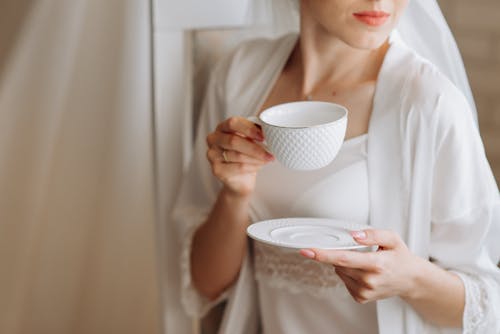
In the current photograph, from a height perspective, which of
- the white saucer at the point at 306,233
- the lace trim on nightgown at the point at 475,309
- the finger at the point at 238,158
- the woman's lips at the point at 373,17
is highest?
the woman's lips at the point at 373,17

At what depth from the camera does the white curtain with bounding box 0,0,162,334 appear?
1.48 metres

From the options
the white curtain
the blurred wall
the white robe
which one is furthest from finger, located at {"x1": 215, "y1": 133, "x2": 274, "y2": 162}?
the blurred wall

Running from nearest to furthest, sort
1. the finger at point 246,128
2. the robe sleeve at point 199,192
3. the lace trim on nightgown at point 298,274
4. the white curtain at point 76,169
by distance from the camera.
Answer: the finger at point 246,128, the lace trim on nightgown at point 298,274, the robe sleeve at point 199,192, the white curtain at point 76,169

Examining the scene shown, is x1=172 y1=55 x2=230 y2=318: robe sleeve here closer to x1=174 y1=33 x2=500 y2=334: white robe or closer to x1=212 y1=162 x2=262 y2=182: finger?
x1=212 y1=162 x2=262 y2=182: finger

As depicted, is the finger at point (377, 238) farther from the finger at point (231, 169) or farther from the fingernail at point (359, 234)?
the finger at point (231, 169)

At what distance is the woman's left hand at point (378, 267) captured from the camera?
0.91 meters

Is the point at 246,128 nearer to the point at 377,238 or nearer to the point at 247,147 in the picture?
the point at 247,147

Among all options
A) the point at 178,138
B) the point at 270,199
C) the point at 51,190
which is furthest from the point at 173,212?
the point at 51,190

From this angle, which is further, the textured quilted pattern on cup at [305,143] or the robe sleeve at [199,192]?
the robe sleeve at [199,192]

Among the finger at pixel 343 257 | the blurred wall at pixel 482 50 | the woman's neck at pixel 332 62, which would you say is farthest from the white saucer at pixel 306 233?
the blurred wall at pixel 482 50

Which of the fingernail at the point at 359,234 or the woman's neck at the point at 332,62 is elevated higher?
the woman's neck at the point at 332,62

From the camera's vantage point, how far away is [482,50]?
165 centimetres

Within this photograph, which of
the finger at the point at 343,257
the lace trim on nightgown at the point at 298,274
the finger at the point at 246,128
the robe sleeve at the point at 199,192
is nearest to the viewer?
the finger at the point at 343,257

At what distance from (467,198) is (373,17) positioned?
298mm
